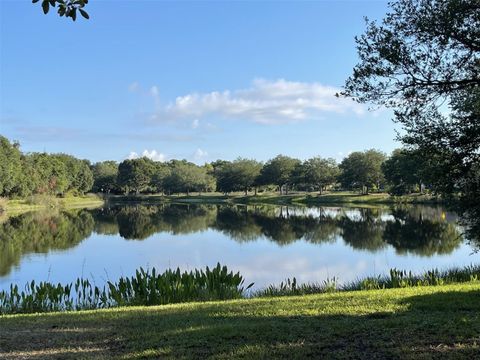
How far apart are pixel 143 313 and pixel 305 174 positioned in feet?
228

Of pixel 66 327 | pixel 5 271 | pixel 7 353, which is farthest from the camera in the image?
pixel 5 271

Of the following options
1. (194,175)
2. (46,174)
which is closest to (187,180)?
(194,175)

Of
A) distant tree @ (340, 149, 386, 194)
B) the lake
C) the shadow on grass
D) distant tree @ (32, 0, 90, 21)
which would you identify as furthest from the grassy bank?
distant tree @ (32, 0, 90, 21)

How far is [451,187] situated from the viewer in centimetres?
768

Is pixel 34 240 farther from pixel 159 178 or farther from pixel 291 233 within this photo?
pixel 159 178

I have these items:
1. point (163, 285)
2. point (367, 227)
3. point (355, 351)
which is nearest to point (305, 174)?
point (367, 227)

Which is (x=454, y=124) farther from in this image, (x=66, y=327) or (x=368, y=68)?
(x=66, y=327)

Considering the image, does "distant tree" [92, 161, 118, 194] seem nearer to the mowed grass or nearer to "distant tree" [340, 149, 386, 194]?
"distant tree" [340, 149, 386, 194]

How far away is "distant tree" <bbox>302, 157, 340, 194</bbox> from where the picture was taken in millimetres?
75125

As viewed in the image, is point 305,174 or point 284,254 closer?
point 284,254

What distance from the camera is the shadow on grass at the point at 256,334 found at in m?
4.64

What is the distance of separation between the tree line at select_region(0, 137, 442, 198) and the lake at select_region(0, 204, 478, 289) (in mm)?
15142

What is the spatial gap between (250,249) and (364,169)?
4675 cm

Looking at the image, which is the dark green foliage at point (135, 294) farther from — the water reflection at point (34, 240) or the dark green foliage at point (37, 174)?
the dark green foliage at point (37, 174)
